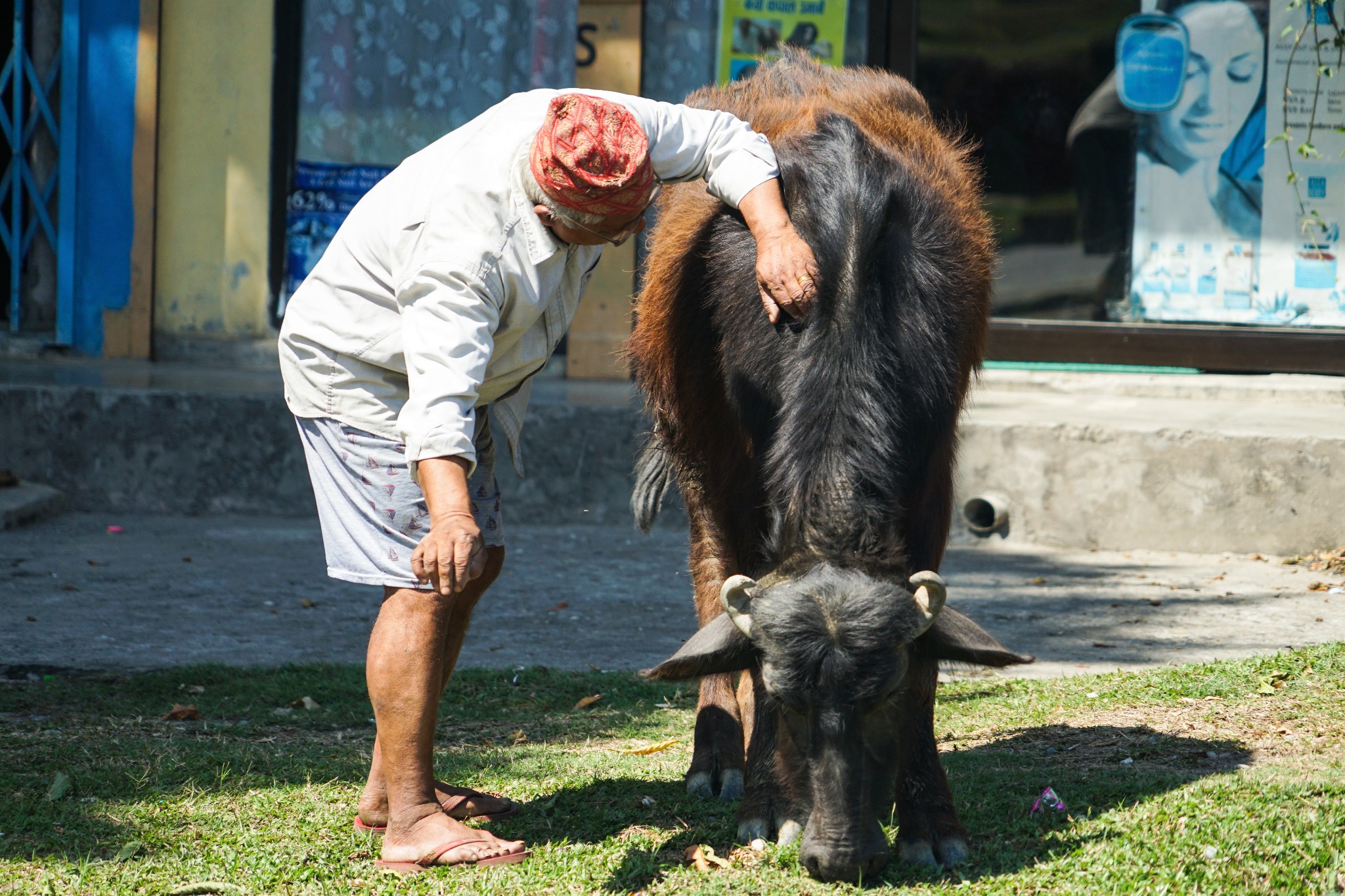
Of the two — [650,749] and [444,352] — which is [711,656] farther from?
[650,749]

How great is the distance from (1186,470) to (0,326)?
26.7 ft

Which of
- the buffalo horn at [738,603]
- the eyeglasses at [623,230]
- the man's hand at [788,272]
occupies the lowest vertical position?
the buffalo horn at [738,603]

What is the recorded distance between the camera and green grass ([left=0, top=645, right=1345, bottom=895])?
3.14 m

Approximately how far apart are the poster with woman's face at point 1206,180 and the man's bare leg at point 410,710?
22.7 feet

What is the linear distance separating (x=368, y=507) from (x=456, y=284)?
0.65 metres

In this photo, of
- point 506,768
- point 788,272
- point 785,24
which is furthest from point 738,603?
Result: point 785,24

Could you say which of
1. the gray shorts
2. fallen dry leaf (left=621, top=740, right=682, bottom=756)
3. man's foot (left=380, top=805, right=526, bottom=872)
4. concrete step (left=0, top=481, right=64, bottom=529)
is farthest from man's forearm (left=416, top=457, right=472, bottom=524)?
concrete step (left=0, top=481, right=64, bottom=529)

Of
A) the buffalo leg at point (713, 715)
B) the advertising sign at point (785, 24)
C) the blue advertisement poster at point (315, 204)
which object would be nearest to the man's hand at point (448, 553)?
the buffalo leg at point (713, 715)

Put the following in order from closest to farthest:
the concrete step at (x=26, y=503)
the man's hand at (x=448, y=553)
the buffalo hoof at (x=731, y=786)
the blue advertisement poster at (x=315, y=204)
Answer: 1. the man's hand at (x=448, y=553)
2. the buffalo hoof at (x=731, y=786)
3. the concrete step at (x=26, y=503)
4. the blue advertisement poster at (x=315, y=204)

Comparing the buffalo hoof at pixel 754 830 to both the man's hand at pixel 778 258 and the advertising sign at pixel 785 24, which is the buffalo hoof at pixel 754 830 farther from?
the advertising sign at pixel 785 24

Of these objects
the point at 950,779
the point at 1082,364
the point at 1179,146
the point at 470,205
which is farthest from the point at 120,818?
the point at 1179,146

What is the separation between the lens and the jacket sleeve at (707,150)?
332cm

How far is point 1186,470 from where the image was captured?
23.1 feet

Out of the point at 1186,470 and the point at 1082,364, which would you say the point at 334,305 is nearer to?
the point at 1186,470
